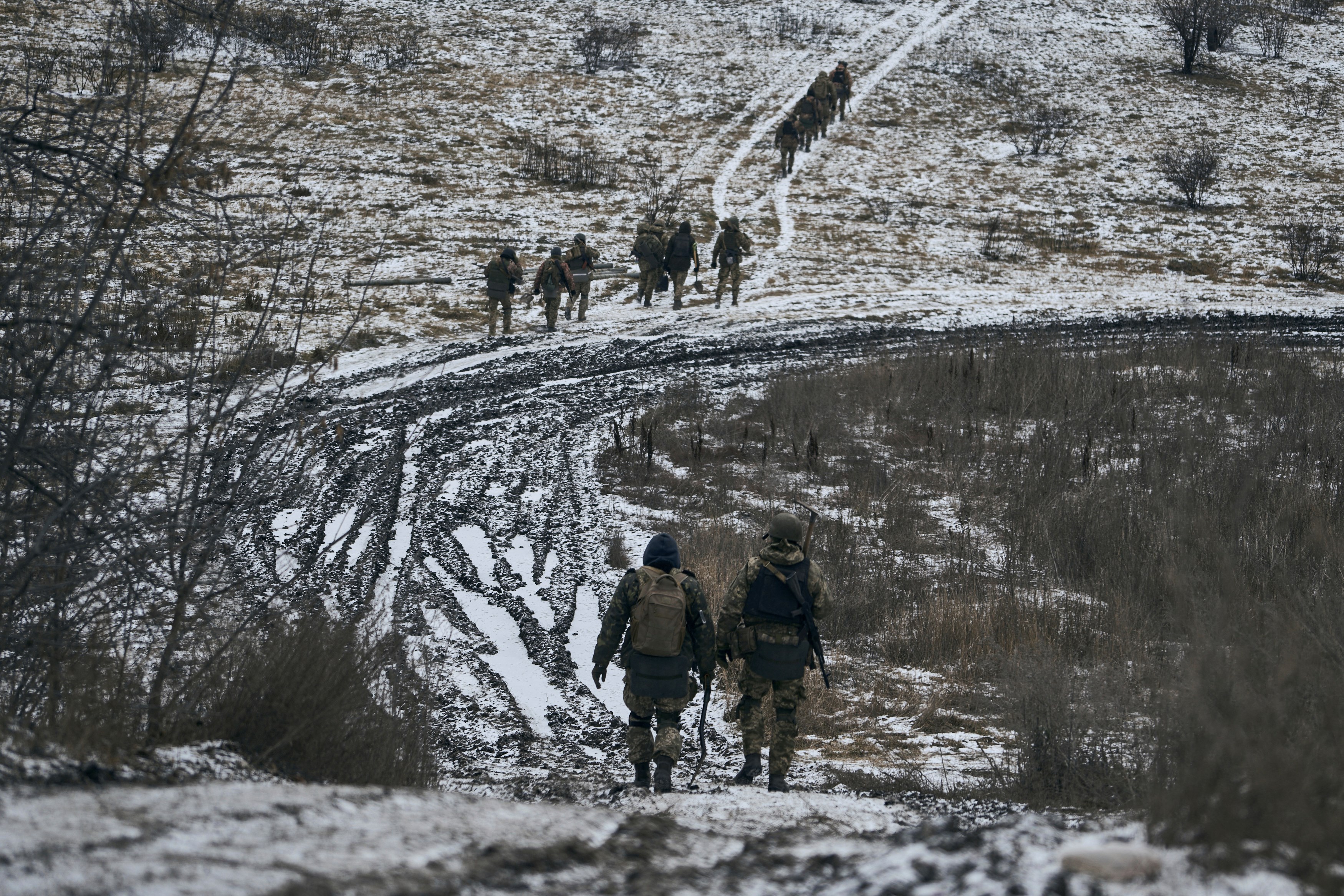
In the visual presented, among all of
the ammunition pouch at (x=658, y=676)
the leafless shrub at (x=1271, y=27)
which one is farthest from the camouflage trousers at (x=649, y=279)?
the leafless shrub at (x=1271, y=27)

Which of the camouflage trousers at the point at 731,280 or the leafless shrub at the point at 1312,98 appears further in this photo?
the leafless shrub at the point at 1312,98

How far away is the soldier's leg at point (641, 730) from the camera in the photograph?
5.50 meters

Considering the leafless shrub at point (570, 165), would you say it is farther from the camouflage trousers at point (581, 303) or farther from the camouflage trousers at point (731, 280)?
the camouflage trousers at point (581, 303)

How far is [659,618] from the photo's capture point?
18.0 feet

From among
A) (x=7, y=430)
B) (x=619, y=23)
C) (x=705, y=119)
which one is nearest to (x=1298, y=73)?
(x=705, y=119)

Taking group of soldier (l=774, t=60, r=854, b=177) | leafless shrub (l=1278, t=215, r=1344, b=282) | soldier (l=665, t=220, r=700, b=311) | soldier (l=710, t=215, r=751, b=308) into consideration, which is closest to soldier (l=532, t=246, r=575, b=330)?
soldier (l=665, t=220, r=700, b=311)

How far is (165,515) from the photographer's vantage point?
190 inches

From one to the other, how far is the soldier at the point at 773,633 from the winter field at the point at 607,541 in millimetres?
370

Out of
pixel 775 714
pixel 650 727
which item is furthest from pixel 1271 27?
pixel 650 727

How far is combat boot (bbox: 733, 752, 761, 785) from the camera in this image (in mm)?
5613

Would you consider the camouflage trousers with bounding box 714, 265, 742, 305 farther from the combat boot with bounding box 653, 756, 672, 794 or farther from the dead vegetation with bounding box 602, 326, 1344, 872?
the combat boot with bounding box 653, 756, 672, 794

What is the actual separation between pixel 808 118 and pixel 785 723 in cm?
2529

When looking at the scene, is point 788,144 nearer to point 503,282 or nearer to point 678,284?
point 678,284

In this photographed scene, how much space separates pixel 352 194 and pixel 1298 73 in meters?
32.9
